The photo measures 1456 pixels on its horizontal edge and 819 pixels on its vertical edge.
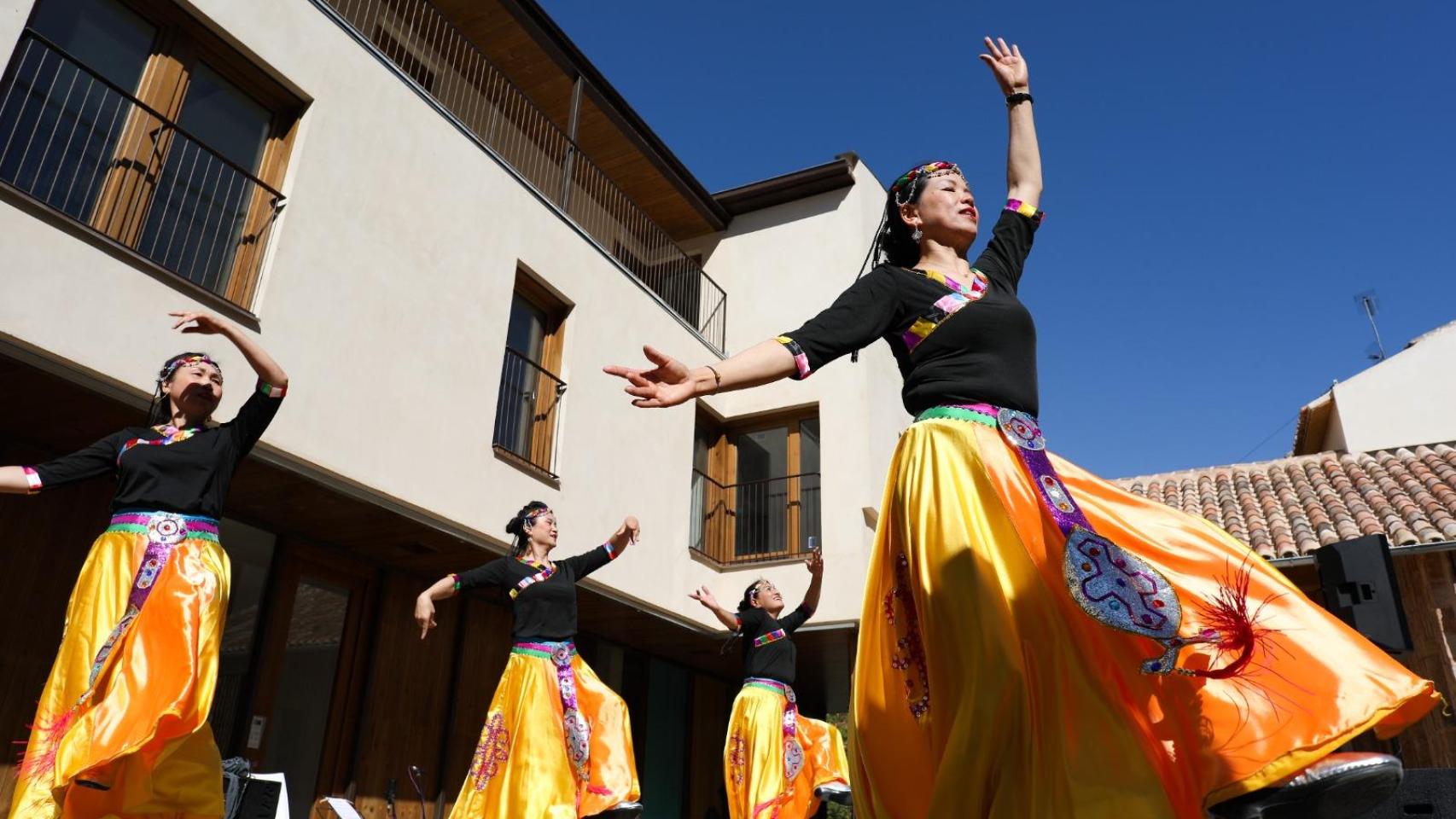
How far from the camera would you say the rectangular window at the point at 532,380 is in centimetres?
876

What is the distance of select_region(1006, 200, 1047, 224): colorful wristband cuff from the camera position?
2453 mm

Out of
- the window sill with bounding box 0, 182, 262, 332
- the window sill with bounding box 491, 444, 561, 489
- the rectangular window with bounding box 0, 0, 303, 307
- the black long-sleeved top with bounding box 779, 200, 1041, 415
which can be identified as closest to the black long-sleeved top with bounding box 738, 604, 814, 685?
the window sill with bounding box 491, 444, 561, 489

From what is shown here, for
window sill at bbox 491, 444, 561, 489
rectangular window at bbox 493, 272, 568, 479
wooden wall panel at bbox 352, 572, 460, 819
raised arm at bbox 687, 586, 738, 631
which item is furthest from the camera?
rectangular window at bbox 493, 272, 568, 479

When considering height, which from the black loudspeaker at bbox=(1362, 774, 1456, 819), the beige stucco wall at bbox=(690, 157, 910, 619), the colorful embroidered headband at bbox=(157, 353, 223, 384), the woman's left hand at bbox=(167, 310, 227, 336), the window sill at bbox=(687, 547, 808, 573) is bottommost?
the black loudspeaker at bbox=(1362, 774, 1456, 819)

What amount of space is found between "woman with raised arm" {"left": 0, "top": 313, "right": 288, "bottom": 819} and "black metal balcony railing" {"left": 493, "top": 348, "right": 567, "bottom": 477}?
4.82m

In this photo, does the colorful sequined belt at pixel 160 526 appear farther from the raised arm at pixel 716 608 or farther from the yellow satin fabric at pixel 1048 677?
the raised arm at pixel 716 608

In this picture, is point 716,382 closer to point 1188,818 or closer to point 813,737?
point 1188,818

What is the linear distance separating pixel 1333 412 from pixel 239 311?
1806 cm

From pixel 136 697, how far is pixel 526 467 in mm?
5470

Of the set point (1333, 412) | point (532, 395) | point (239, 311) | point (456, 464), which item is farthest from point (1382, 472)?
point (239, 311)

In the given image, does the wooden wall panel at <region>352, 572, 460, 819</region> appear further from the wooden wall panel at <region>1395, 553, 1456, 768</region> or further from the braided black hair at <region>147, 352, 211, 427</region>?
the wooden wall panel at <region>1395, 553, 1456, 768</region>

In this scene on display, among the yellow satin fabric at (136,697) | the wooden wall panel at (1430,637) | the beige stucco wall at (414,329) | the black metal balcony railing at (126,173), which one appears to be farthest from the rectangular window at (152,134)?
the wooden wall panel at (1430,637)

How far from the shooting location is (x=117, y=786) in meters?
2.95

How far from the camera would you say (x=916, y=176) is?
2.50m
